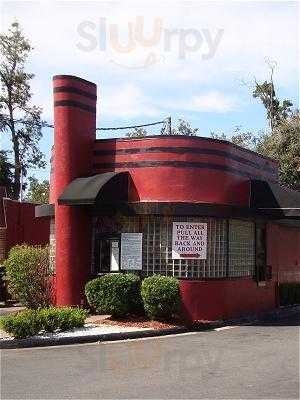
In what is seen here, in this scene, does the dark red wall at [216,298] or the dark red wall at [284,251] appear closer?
the dark red wall at [216,298]

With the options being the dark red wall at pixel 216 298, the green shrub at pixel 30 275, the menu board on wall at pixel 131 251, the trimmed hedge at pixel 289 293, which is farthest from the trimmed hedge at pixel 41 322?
the trimmed hedge at pixel 289 293

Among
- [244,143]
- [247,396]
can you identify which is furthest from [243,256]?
[244,143]

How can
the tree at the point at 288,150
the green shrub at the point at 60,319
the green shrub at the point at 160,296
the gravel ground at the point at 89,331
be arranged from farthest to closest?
the tree at the point at 288,150 → the green shrub at the point at 160,296 → the green shrub at the point at 60,319 → the gravel ground at the point at 89,331

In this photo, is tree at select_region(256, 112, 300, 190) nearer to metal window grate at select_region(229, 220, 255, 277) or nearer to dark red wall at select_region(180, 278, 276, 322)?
metal window grate at select_region(229, 220, 255, 277)

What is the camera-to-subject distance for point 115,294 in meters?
14.8

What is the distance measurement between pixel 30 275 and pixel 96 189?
120 inches

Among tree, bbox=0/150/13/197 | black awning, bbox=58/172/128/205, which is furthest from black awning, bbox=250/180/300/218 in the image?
tree, bbox=0/150/13/197

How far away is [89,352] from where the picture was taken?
11.1 meters

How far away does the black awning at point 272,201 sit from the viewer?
56.3 ft

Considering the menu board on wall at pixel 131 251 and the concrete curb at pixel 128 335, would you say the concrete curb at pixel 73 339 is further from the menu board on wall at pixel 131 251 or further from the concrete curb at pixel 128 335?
the menu board on wall at pixel 131 251

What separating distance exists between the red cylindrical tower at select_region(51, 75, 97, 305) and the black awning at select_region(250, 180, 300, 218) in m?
4.83

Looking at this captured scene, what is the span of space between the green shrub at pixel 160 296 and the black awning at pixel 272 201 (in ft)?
13.4

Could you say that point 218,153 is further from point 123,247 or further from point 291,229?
point 291,229

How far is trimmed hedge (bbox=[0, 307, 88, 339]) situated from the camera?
12.1 metres
